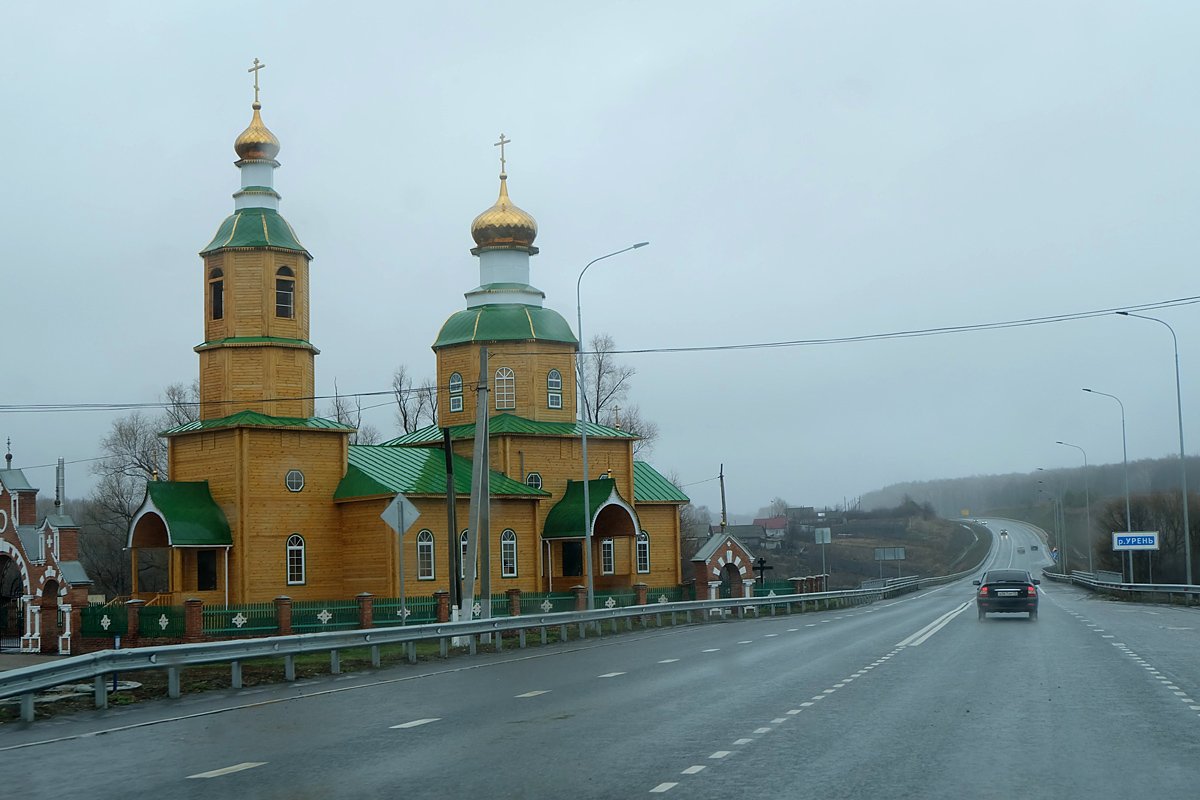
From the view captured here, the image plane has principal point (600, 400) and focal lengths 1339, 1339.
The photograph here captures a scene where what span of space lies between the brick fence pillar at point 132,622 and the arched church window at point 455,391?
55.5 feet

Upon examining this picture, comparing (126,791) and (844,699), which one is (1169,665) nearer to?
(844,699)

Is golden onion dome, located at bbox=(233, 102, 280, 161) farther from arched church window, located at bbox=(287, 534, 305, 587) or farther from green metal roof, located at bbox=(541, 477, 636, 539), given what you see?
green metal roof, located at bbox=(541, 477, 636, 539)

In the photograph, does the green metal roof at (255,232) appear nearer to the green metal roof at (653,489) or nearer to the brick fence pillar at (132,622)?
the brick fence pillar at (132,622)

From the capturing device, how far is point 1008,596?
34.2 metres

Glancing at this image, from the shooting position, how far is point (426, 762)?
11016 millimetres

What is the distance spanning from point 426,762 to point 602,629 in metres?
22.7

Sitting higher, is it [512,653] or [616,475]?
[616,475]

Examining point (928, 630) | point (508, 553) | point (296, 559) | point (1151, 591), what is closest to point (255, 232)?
point (296, 559)

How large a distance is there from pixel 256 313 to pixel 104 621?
10.6m

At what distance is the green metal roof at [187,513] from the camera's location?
129ft

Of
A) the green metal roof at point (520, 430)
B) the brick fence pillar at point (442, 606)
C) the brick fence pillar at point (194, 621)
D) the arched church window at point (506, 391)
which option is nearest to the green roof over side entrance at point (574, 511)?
the green metal roof at point (520, 430)

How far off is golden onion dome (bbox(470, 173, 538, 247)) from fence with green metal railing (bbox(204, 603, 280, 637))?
20633mm

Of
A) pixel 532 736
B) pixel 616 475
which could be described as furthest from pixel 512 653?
pixel 616 475

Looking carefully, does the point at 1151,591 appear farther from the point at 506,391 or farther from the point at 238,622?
the point at 238,622
